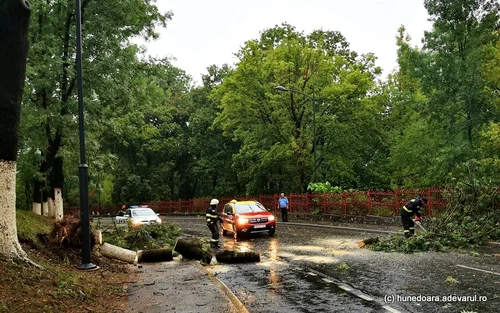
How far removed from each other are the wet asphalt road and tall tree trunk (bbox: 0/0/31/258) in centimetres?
433

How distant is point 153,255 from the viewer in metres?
12.4

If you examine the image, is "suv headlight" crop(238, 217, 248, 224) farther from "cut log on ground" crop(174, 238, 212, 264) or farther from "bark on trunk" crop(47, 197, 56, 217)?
"bark on trunk" crop(47, 197, 56, 217)

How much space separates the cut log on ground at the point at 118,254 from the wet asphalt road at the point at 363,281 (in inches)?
95.3

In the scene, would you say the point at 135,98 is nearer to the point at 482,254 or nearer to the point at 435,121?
the point at 482,254

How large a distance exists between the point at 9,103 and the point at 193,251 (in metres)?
Result: 6.87

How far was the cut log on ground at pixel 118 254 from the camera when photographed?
40.3ft

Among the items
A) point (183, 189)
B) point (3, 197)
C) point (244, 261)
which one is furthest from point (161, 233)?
point (183, 189)

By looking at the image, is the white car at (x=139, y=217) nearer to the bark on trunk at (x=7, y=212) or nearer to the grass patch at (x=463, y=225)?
the grass patch at (x=463, y=225)

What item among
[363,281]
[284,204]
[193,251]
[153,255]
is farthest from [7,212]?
[284,204]

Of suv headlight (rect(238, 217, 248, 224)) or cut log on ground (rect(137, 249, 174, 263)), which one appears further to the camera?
suv headlight (rect(238, 217, 248, 224))

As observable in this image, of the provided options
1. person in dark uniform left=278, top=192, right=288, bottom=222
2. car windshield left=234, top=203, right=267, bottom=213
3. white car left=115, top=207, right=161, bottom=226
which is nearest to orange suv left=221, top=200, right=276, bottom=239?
car windshield left=234, top=203, right=267, bottom=213

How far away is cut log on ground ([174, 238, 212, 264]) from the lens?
40.4ft

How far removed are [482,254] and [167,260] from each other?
30.0ft

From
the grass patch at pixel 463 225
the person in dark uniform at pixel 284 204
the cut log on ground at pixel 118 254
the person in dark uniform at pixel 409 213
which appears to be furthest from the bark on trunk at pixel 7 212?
the person in dark uniform at pixel 284 204
